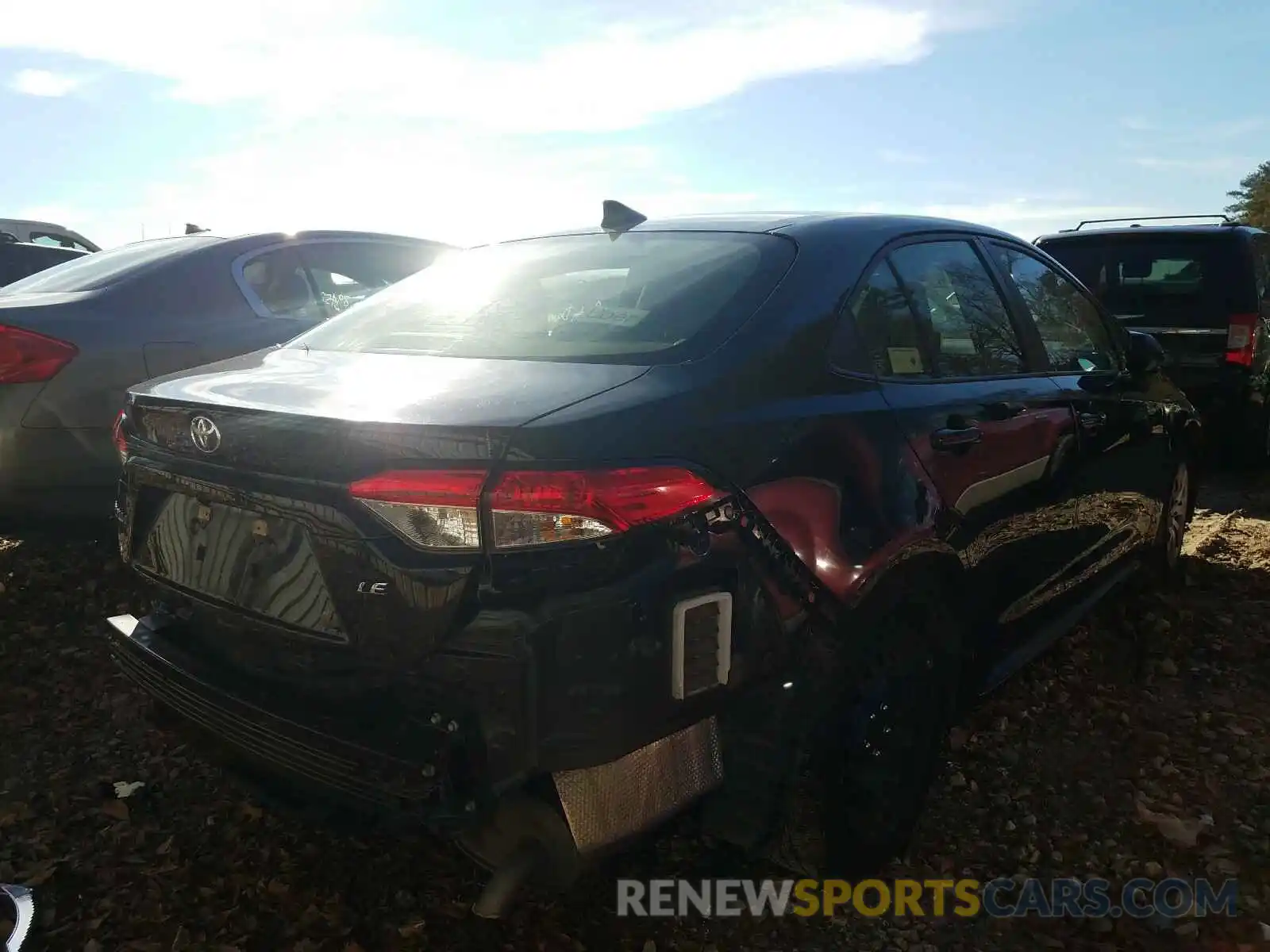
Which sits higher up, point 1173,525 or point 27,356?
point 27,356

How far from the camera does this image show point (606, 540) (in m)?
1.74

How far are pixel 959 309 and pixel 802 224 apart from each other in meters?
0.61

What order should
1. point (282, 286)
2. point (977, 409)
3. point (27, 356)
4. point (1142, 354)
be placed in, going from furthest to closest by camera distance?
point (282, 286) < point (1142, 354) < point (27, 356) < point (977, 409)

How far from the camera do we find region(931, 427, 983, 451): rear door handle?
2479 mm

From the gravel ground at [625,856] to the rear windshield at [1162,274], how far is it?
3442mm

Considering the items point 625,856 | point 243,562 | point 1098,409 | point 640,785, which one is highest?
point 1098,409

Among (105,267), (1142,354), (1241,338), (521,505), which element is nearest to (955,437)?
(521,505)

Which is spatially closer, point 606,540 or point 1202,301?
point 606,540

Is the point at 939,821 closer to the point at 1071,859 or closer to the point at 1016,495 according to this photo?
the point at 1071,859

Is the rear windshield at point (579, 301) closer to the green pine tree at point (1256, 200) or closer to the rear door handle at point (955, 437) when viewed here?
the rear door handle at point (955, 437)

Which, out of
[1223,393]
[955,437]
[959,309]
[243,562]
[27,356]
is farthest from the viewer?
[1223,393]

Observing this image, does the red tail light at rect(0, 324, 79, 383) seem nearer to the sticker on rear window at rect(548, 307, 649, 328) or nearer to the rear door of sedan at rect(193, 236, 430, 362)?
the rear door of sedan at rect(193, 236, 430, 362)

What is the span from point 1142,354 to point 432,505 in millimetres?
3247

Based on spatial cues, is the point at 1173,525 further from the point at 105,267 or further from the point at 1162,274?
the point at 105,267
